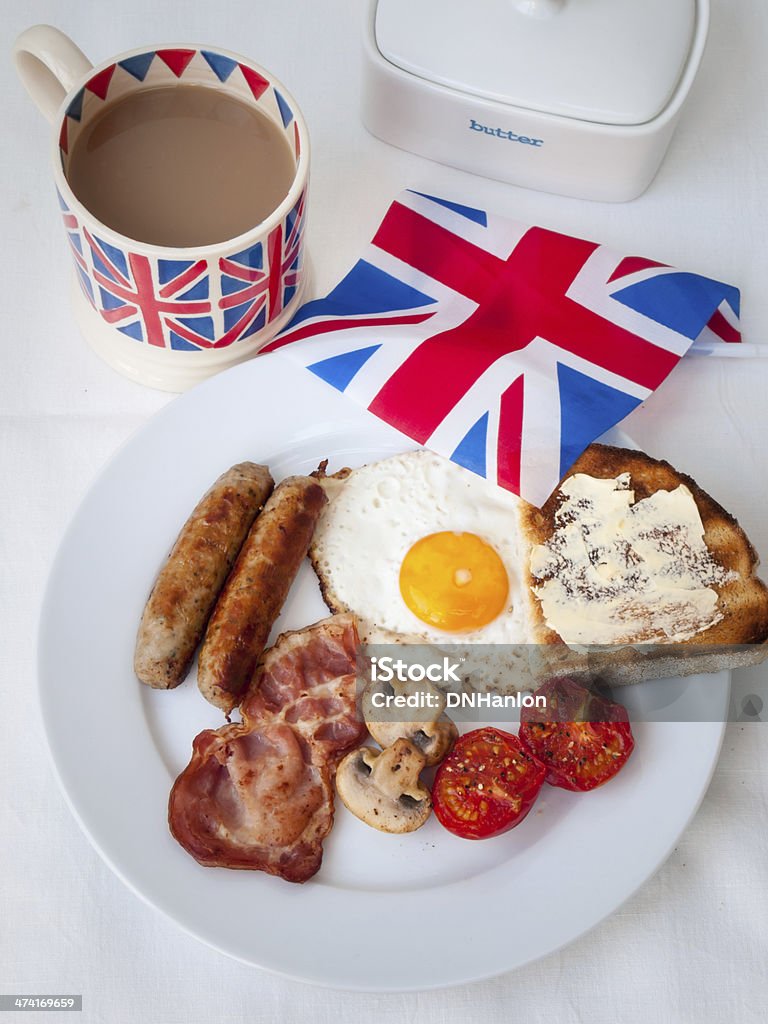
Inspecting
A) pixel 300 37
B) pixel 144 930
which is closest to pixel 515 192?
pixel 300 37

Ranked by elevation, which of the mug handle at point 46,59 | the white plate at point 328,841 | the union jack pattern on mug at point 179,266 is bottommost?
the white plate at point 328,841

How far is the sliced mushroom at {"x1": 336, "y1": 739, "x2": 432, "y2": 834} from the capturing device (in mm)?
1790

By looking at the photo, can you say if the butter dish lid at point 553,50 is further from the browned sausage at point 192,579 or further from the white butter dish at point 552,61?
the browned sausage at point 192,579

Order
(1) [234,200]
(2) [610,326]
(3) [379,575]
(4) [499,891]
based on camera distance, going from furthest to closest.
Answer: (2) [610,326], (3) [379,575], (1) [234,200], (4) [499,891]

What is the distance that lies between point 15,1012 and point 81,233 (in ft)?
4.47

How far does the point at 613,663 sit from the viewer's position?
199 centimetres

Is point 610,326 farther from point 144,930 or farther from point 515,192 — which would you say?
point 144,930

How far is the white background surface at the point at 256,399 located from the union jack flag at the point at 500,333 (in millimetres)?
114

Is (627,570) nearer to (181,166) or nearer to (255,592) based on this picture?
(255,592)

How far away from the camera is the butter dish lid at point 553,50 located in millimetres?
2176

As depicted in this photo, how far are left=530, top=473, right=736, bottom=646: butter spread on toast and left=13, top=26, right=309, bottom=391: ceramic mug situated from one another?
0.75 metres

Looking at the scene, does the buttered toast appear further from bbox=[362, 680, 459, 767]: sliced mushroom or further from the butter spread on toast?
bbox=[362, 680, 459, 767]: sliced mushroom

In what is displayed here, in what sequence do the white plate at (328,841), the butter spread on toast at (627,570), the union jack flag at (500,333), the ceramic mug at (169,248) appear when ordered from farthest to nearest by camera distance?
the union jack flag at (500,333) < the butter spread on toast at (627,570) < the ceramic mug at (169,248) < the white plate at (328,841)

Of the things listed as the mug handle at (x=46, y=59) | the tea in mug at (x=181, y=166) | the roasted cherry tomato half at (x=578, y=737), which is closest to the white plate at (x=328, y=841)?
the roasted cherry tomato half at (x=578, y=737)
